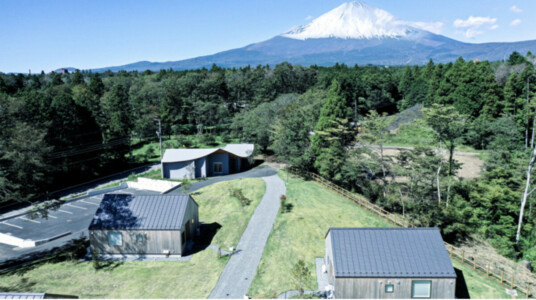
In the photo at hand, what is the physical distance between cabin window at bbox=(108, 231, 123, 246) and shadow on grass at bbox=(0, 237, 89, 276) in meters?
2.31

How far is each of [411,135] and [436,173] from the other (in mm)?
29293

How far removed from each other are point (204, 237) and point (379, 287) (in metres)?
14.5

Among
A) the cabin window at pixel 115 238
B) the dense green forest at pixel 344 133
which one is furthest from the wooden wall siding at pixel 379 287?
the cabin window at pixel 115 238

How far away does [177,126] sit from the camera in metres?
65.9

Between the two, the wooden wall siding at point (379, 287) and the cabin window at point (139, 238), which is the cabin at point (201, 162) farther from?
the wooden wall siding at point (379, 287)

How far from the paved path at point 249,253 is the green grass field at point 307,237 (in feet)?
1.73

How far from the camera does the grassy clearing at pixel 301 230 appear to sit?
19.9 meters

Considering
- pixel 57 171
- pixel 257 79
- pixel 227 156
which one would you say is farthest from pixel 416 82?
pixel 57 171

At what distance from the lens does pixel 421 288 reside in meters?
17.3

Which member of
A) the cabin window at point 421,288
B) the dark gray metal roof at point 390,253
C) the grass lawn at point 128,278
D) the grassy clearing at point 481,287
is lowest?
the grassy clearing at point 481,287

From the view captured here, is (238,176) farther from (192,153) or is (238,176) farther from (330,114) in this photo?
(330,114)

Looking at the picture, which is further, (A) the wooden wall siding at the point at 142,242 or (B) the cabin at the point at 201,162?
(B) the cabin at the point at 201,162

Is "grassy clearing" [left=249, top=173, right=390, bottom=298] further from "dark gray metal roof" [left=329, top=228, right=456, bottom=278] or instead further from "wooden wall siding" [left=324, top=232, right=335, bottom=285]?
"dark gray metal roof" [left=329, top=228, right=456, bottom=278]

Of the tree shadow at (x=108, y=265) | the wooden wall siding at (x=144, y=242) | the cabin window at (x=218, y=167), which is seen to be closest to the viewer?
the tree shadow at (x=108, y=265)
